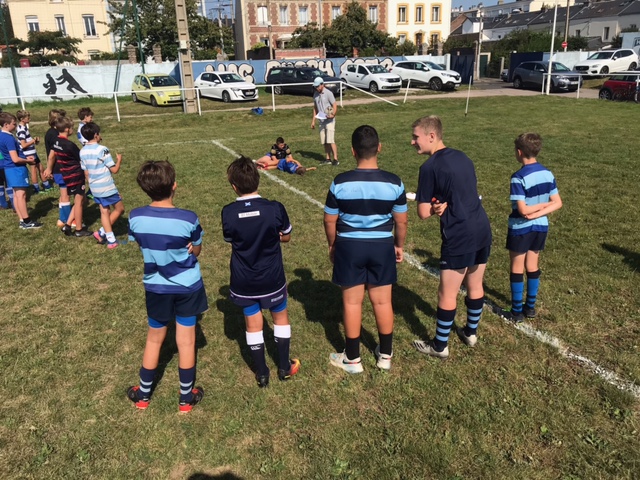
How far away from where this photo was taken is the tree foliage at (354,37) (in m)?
55.7

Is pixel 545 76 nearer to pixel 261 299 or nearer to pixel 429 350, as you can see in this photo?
pixel 429 350

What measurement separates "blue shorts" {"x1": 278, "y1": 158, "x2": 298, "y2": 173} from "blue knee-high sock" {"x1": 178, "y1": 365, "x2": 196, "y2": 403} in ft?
26.0

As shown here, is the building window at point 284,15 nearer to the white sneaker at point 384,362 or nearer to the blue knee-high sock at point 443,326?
the blue knee-high sock at point 443,326

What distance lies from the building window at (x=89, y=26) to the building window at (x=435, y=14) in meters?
44.5

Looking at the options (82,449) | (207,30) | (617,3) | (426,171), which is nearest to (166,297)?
(82,449)

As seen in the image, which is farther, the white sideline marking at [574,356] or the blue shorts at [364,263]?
the white sideline marking at [574,356]

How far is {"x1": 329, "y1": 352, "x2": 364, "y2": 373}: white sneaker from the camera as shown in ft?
13.8

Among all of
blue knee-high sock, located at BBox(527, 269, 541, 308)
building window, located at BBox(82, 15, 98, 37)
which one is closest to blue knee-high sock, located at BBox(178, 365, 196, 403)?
blue knee-high sock, located at BBox(527, 269, 541, 308)

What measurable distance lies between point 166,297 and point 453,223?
7.59 feet

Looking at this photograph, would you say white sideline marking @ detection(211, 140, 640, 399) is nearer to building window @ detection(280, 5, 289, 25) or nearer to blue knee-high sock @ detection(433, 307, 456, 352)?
blue knee-high sock @ detection(433, 307, 456, 352)

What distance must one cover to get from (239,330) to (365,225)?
2.02 m

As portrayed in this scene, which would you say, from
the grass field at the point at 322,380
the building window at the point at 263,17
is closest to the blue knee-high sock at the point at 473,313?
the grass field at the point at 322,380

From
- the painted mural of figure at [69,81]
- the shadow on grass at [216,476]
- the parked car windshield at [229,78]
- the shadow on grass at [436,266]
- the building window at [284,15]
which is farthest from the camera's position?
the building window at [284,15]

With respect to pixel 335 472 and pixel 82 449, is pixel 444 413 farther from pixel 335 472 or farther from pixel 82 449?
pixel 82 449
